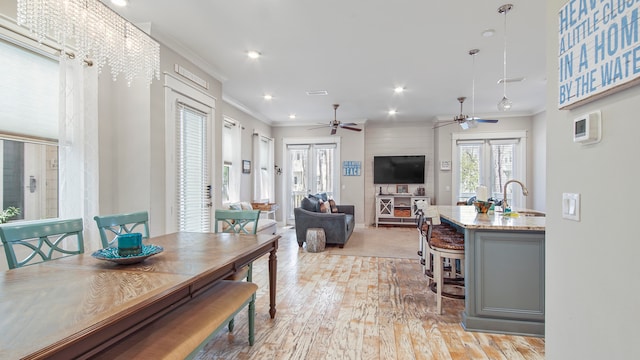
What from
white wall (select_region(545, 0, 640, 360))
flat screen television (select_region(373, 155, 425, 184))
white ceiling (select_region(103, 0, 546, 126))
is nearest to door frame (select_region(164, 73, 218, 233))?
white ceiling (select_region(103, 0, 546, 126))

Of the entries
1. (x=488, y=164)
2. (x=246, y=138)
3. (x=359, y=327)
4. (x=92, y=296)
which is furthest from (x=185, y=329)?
(x=488, y=164)

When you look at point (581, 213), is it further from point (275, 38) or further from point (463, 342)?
point (275, 38)

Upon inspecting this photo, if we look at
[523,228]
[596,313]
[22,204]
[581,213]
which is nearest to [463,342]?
[523,228]

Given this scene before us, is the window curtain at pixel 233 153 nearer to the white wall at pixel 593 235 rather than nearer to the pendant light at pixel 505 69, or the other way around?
the pendant light at pixel 505 69

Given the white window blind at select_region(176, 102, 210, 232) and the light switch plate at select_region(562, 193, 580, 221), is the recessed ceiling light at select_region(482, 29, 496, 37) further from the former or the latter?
the white window blind at select_region(176, 102, 210, 232)

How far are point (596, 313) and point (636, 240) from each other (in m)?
0.32

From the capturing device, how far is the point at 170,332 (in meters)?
1.44

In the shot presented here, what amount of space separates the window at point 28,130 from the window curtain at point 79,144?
0.35 feet

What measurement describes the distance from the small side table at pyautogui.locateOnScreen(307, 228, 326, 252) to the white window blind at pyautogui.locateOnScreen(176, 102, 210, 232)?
1.75 metres

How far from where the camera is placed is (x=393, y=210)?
7.87 meters

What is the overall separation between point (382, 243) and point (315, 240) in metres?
1.50

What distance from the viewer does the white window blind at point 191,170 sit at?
3660 mm

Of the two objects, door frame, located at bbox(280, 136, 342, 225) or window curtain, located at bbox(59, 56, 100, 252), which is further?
door frame, located at bbox(280, 136, 342, 225)

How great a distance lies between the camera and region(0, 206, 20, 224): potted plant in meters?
2.34
